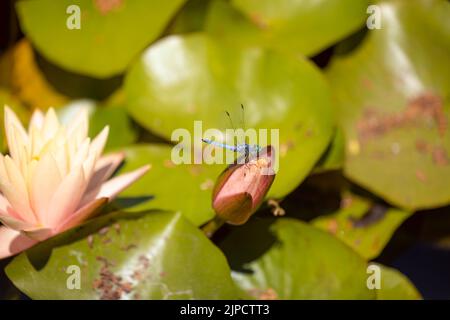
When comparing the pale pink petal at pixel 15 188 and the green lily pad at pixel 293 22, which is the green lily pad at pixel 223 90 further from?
the pale pink petal at pixel 15 188

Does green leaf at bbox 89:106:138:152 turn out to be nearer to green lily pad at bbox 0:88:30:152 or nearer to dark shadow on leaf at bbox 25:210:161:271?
green lily pad at bbox 0:88:30:152

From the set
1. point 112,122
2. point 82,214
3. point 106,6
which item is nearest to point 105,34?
point 106,6

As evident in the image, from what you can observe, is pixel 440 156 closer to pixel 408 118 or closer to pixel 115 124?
pixel 408 118

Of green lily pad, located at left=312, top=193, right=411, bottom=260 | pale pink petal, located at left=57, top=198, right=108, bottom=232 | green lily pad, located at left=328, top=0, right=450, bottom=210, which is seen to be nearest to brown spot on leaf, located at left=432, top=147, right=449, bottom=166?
green lily pad, located at left=328, top=0, right=450, bottom=210

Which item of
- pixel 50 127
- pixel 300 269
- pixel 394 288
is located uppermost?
pixel 50 127

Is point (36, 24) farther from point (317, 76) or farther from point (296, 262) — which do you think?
point (296, 262)
